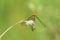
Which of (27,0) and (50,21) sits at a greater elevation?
(27,0)

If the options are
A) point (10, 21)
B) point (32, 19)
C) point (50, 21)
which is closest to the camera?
point (32, 19)

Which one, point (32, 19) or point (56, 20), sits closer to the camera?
point (32, 19)

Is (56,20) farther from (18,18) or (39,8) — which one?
(18,18)

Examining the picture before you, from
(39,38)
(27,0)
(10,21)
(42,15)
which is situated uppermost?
(27,0)

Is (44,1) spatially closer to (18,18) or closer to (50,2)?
(50,2)

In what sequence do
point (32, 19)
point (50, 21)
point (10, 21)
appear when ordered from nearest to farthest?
point (32, 19), point (10, 21), point (50, 21)

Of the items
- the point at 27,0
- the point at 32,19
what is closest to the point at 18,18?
the point at 27,0

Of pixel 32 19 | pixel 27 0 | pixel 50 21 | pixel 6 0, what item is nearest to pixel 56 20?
pixel 50 21
